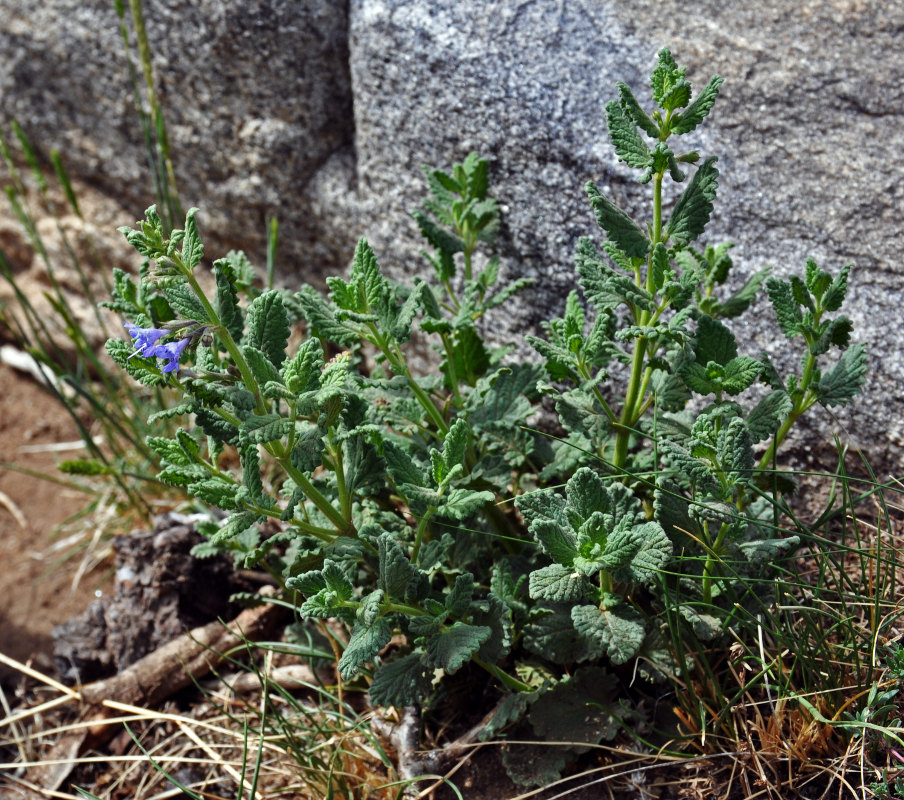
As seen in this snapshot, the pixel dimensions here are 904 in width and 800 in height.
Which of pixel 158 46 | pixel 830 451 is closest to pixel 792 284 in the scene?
pixel 830 451

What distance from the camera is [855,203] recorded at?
2.02m

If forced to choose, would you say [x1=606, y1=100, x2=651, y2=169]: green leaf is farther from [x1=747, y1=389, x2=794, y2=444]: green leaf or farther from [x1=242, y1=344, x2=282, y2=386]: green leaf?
[x1=242, y1=344, x2=282, y2=386]: green leaf

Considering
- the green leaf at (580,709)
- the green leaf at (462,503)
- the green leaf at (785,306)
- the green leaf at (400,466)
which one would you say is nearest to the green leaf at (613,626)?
the green leaf at (580,709)

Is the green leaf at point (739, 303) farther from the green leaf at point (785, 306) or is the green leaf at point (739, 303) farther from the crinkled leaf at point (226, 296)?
the crinkled leaf at point (226, 296)

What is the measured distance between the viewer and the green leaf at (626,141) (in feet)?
5.21

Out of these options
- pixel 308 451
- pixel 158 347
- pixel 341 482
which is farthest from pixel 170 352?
pixel 341 482

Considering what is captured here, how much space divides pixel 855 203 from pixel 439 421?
3.57 feet

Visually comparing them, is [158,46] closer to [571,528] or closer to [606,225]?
[606,225]

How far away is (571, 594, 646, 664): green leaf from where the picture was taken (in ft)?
5.06

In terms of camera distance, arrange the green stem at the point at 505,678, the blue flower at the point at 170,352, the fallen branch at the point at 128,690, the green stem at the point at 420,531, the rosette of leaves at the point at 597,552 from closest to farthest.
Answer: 1. the blue flower at the point at 170,352
2. the rosette of leaves at the point at 597,552
3. the green stem at the point at 420,531
4. the green stem at the point at 505,678
5. the fallen branch at the point at 128,690

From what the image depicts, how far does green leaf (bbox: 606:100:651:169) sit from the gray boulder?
0.53 m

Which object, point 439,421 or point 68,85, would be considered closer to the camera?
point 439,421

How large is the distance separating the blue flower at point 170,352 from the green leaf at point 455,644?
681mm

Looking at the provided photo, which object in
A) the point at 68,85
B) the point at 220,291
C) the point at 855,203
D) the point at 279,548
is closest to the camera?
the point at 220,291
